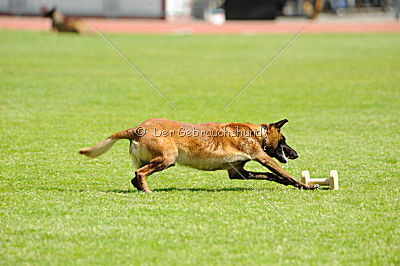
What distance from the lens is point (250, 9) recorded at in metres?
49.7

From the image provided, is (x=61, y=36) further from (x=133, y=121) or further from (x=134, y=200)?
(x=134, y=200)

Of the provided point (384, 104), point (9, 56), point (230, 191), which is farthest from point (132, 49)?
point (230, 191)

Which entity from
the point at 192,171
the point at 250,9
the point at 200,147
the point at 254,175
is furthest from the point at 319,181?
the point at 250,9

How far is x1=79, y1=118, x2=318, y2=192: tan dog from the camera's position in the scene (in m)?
7.89

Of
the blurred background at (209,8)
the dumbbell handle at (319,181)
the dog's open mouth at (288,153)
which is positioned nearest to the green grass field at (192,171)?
the dumbbell handle at (319,181)

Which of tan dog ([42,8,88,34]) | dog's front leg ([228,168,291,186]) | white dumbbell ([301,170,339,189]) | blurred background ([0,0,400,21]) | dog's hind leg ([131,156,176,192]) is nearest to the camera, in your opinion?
dog's hind leg ([131,156,176,192])

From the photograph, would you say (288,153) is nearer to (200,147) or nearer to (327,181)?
(327,181)

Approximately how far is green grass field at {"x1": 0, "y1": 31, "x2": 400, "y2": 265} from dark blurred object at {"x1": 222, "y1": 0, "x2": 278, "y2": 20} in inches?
999

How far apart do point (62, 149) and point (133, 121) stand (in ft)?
10.3

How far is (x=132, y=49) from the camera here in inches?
1113

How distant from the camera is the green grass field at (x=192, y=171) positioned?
20.9 feet

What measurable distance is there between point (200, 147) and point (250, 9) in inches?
1686

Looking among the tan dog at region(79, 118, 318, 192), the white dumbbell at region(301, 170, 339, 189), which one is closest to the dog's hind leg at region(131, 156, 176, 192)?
the tan dog at region(79, 118, 318, 192)

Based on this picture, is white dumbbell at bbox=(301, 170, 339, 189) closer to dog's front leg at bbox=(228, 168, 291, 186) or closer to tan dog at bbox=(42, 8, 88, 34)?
dog's front leg at bbox=(228, 168, 291, 186)
